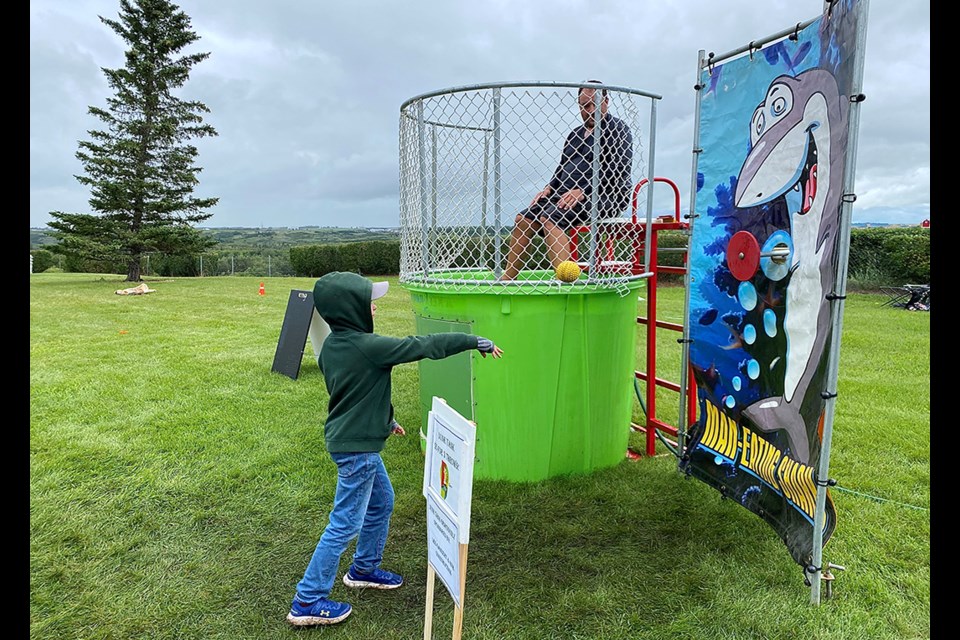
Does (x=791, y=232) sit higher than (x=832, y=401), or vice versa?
(x=791, y=232)

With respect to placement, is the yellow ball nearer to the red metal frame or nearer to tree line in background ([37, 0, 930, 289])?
the red metal frame

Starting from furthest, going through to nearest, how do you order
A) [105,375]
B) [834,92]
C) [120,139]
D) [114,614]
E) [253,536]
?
[120,139] → [105,375] → [253,536] → [114,614] → [834,92]

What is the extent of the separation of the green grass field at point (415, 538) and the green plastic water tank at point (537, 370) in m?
0.24

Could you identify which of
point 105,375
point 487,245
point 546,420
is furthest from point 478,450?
point 105,375

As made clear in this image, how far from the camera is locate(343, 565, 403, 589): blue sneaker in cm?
323

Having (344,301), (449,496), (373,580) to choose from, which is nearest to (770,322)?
(449,496)

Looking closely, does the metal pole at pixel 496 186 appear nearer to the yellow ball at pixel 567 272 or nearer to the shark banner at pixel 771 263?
the yellow ball at pixel 567 272

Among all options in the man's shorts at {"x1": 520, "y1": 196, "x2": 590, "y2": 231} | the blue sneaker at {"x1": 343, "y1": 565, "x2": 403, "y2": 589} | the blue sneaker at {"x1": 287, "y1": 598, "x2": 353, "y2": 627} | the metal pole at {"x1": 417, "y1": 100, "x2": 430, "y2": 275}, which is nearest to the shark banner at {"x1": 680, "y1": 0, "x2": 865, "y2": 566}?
the man's shorts at {"x1": 520, "y1": 196, "x2": 590, "y2": 231}

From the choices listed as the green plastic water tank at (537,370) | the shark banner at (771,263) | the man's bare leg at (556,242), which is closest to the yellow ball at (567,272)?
the green plastic water tank at (537,370)

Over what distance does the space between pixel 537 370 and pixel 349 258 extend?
25.8 m

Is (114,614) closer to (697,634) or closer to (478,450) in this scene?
(478,450)

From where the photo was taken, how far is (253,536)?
3826 mm

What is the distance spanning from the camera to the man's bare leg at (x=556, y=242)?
14.2 ft

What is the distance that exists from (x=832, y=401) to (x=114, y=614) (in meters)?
3.63
